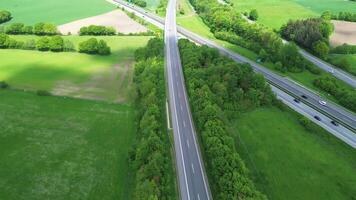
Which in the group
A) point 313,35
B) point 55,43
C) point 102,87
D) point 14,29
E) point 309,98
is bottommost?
point 309,98

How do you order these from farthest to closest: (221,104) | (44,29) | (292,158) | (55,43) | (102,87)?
1. (44,29)
2. (55,43)
3. (102,87)
4. (221,104)
5. (292,158)

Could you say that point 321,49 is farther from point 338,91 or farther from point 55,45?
point 55,45

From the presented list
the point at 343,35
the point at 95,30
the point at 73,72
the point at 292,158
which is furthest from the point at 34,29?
the point at 343,35

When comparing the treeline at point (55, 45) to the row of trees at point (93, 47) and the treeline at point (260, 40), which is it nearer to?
the row of trees at point (93, 47)

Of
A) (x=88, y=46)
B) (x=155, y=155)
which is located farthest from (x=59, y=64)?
(x=155, y=155)

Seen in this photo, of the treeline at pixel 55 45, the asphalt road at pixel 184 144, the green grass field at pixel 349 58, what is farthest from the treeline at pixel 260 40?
the treeline at pixel 55 45
